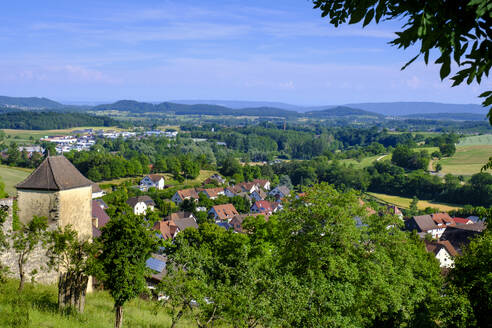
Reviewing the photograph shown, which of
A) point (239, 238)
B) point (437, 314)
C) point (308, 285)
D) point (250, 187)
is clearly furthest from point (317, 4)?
point (250, 187)

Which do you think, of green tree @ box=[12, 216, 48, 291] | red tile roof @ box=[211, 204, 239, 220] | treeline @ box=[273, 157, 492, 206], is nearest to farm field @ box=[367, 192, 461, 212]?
treeline @ box=[273, 157, 492, 206]

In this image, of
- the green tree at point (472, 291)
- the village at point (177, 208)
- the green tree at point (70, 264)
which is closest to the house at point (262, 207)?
the village at point (177, 208)

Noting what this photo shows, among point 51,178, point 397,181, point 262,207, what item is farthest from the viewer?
point 397,181

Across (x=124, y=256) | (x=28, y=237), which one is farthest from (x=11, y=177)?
(x=124, y=256)

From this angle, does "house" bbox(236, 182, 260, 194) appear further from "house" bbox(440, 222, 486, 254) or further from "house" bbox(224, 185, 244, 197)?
"house" bbox(440, 222, 486, 254)

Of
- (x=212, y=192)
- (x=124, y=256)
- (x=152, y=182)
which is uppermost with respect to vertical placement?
(x=124, y=256)

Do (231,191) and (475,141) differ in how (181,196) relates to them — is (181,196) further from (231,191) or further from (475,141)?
(475,141)
